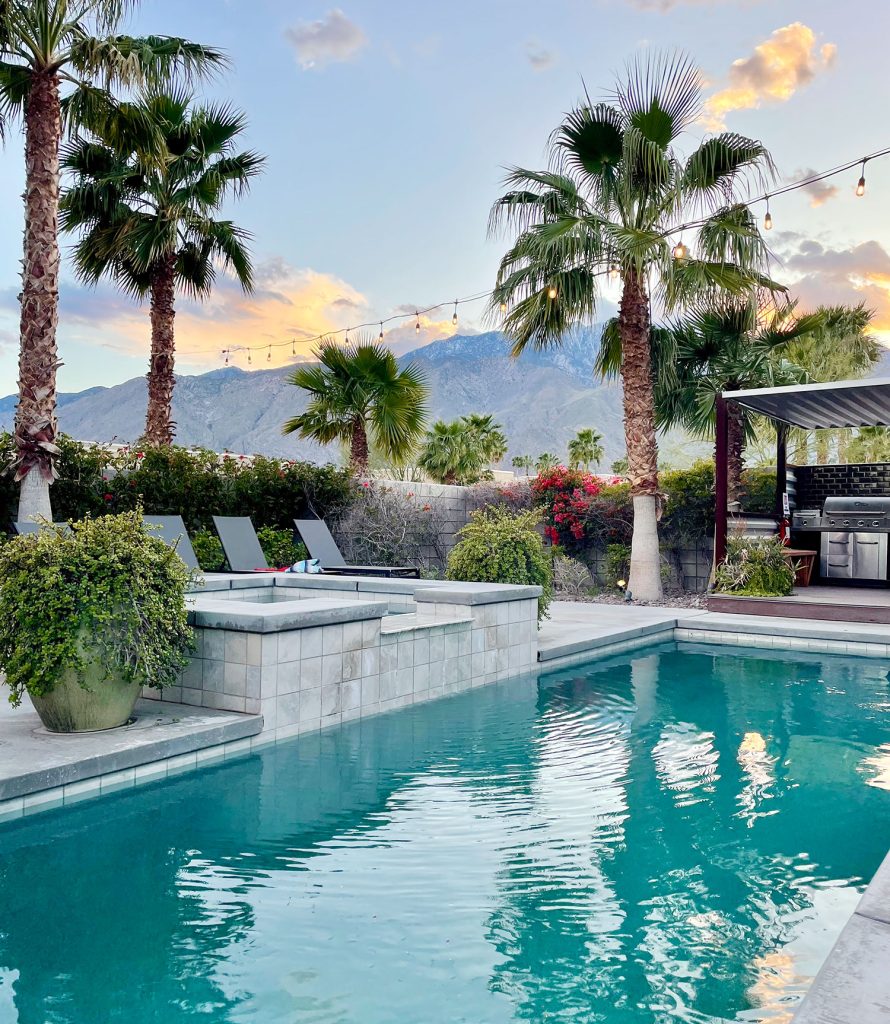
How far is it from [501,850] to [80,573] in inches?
88.6

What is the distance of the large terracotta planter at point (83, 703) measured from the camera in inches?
147

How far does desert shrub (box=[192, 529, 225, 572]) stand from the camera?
32.0 ft

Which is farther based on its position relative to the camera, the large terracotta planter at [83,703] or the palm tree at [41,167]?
the palm tree at [41,167]

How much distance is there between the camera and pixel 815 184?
10633 mm

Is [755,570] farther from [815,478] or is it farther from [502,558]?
[502,558]

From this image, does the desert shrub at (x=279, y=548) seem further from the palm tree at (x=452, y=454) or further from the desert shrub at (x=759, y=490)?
the palm tree at (x=452, y=454)

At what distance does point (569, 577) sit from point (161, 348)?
679cm

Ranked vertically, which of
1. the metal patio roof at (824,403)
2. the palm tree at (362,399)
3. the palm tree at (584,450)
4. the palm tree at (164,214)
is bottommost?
the metal patio roof at (824,403)

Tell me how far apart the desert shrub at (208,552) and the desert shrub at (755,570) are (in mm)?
6036

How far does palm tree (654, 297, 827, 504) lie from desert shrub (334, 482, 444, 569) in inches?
151

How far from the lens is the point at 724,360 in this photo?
Result: 35.9 feet

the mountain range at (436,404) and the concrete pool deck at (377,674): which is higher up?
the mountain range at (436,404)

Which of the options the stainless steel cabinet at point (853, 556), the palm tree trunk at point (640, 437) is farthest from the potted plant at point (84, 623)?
the stainless steel cabinet at point (853, 556)

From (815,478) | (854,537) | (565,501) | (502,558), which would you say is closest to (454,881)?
(502,558)
